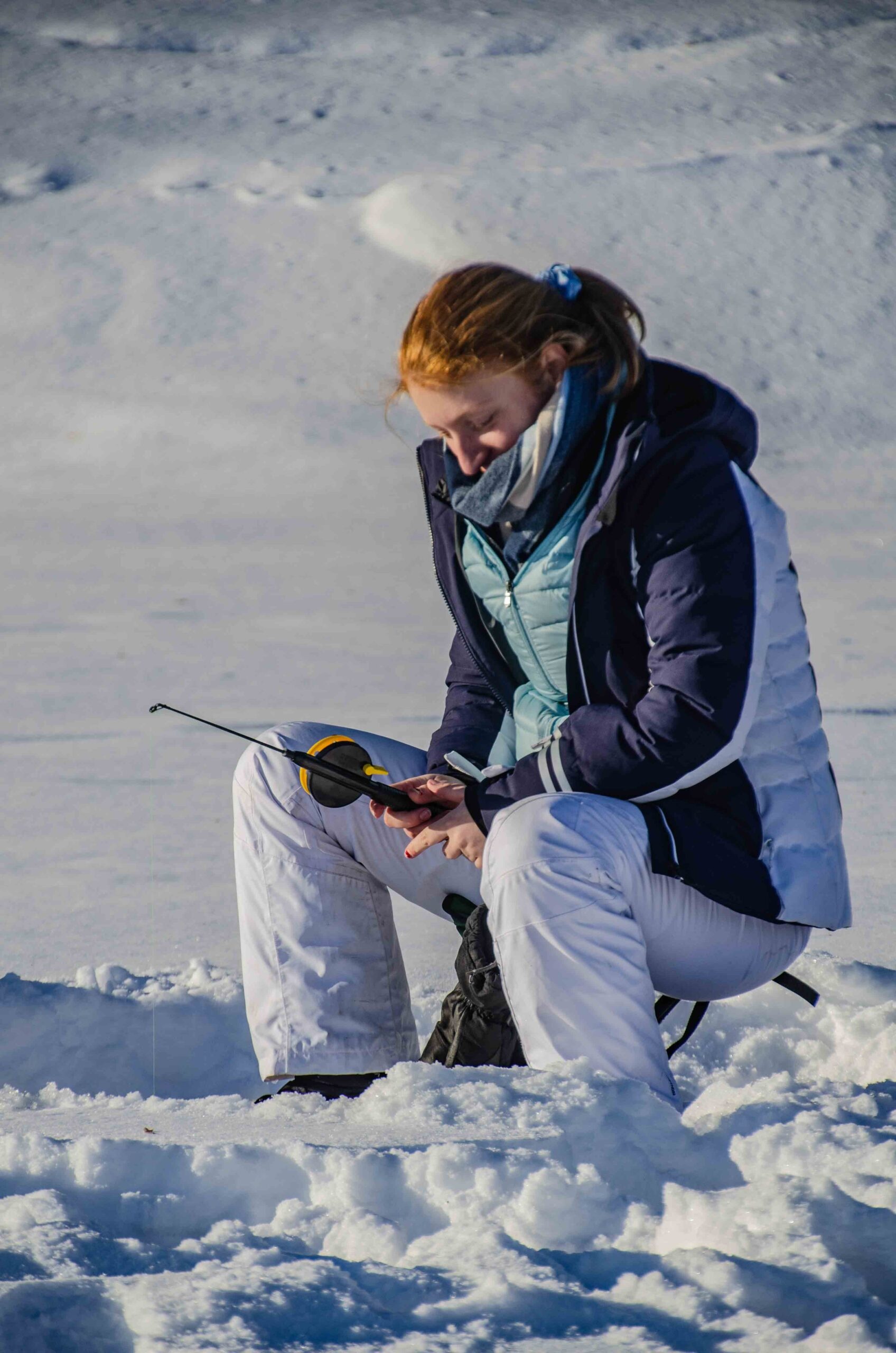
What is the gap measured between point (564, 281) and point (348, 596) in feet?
10.6

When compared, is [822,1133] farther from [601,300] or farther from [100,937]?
[100,937]

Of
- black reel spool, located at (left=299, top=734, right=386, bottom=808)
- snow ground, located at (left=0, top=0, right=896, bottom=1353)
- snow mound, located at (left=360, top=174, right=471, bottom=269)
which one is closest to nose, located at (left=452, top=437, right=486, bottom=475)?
snow ground, located at (left=0, top=0, right=896, bottom=1353)

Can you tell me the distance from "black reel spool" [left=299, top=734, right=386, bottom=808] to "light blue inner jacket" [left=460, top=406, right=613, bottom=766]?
208mm

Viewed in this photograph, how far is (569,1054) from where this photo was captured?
5.24 feet

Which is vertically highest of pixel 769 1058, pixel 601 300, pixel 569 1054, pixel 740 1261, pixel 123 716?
pixel 601 300

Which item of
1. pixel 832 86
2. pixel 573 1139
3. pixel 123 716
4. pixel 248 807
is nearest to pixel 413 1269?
pixel 573 1139

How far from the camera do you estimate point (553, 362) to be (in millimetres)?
1762

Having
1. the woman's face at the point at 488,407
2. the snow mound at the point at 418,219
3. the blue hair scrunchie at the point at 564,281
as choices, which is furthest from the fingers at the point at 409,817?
the snow mound at the point at 418,219

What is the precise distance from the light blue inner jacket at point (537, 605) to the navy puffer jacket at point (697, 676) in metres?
0.04

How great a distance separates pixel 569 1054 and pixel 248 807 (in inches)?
23.7

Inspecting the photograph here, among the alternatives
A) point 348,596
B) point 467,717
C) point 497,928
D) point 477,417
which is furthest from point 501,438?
point 348,596

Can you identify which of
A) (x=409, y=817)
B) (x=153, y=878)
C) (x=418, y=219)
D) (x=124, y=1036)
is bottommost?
(x=153, y=878)

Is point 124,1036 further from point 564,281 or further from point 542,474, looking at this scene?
point 564,281

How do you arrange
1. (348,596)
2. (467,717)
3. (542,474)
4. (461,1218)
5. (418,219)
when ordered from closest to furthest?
(461,1218) → (542,474) → (467,717) → (348,596) → (418,219)
